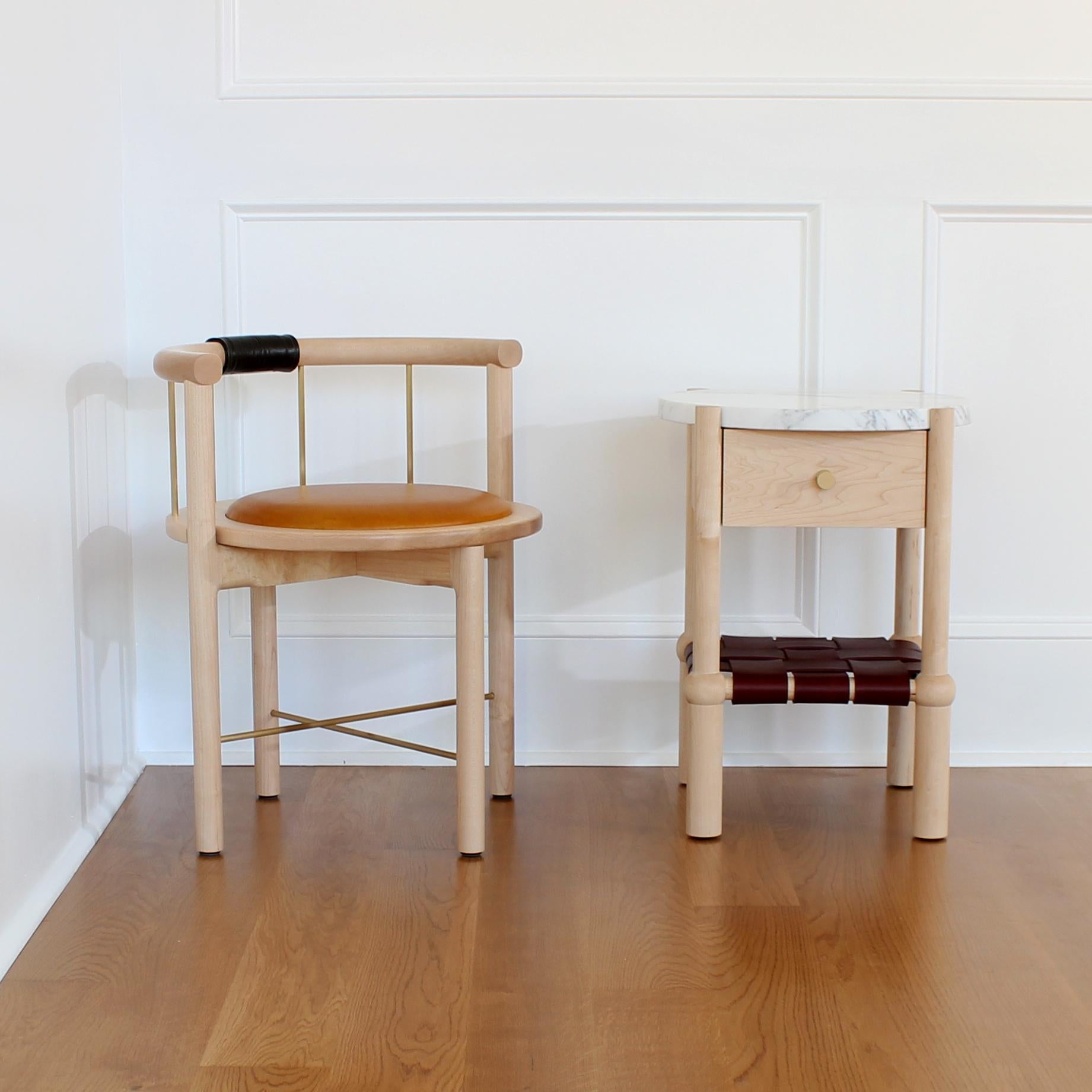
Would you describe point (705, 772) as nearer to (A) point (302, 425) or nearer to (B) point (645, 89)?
(A) point (302, 425)

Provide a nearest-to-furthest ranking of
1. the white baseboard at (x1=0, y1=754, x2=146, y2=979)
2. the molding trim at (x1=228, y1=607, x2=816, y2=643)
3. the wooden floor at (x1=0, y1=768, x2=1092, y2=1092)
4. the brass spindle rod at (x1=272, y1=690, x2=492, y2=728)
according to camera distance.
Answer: the wooden floor at (x1=0, y1=768, x2=1092, y2=1092), the white baseboard at (x1=0, y1=754, x2=146, y2=979), the brass spindle rod at (x1=272, y1=690, x2=492, y2=728), the molding trim at (x1=228, y1=607, x2=816, y2=643)

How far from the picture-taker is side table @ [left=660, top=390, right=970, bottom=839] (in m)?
1.62

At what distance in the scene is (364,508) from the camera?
1.59 metres

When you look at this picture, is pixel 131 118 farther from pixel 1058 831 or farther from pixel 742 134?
pixel 1058 831

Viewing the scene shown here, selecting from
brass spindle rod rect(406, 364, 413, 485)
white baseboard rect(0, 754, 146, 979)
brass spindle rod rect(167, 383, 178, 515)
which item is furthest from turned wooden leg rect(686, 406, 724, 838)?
white baseboard rect(0, 754, 146, 979)

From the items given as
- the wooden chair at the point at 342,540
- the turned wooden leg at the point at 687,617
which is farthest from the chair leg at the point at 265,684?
the turned wooden leg at the point at 687,617

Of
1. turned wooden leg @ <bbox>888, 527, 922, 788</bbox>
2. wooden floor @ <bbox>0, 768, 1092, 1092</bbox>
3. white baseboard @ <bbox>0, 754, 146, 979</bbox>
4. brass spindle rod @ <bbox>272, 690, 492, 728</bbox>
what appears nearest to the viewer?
wooden floor @ <bbox>0, 768, 1092, 1092</bbox>

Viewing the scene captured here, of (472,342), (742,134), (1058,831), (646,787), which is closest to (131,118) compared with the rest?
(472,342)

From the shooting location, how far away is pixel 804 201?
196 centimetres

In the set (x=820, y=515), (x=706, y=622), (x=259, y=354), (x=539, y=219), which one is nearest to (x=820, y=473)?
(x=820, y=515)

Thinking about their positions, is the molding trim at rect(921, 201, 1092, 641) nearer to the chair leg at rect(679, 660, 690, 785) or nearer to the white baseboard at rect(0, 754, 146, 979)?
the chair leg at rect(679, 660, 690, 785)

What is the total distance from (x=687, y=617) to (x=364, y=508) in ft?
1.91

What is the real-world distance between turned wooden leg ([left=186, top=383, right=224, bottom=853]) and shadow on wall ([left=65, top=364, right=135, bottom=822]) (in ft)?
0.65

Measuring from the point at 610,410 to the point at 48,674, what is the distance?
3.02 feet
